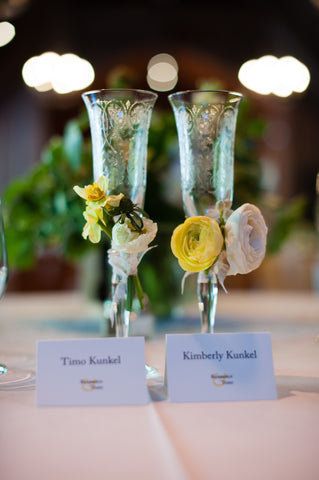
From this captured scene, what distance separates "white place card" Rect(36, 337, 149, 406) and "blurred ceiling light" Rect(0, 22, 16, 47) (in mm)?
4773

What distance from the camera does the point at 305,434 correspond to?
0.57 metres

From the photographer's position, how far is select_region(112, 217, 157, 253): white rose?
0.68m

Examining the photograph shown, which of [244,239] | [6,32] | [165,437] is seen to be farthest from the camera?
[6,32]

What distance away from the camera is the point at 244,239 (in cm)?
66

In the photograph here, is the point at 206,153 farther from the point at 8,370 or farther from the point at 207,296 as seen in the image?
the point at 8,370

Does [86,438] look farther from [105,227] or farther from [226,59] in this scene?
[226,59]

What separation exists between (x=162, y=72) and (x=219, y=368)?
6.33m

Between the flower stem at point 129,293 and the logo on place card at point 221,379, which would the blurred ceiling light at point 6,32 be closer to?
the flower stem at point 129,293

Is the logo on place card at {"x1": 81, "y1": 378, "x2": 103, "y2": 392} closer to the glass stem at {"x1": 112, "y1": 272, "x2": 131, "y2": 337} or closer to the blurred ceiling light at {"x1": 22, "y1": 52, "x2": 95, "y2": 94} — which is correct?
the glass stem at {"x1": 112, "y1": 272, "x2": 131, "y2": 337}

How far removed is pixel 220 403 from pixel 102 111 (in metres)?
0.40

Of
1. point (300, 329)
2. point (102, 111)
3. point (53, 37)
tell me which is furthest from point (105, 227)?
point (53, 37)

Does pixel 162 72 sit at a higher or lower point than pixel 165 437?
higher

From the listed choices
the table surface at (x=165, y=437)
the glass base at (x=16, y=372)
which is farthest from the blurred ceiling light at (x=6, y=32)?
the table surface at (x=165, y=437)

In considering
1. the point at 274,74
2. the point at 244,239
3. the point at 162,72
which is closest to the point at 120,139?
the point at 244,239
